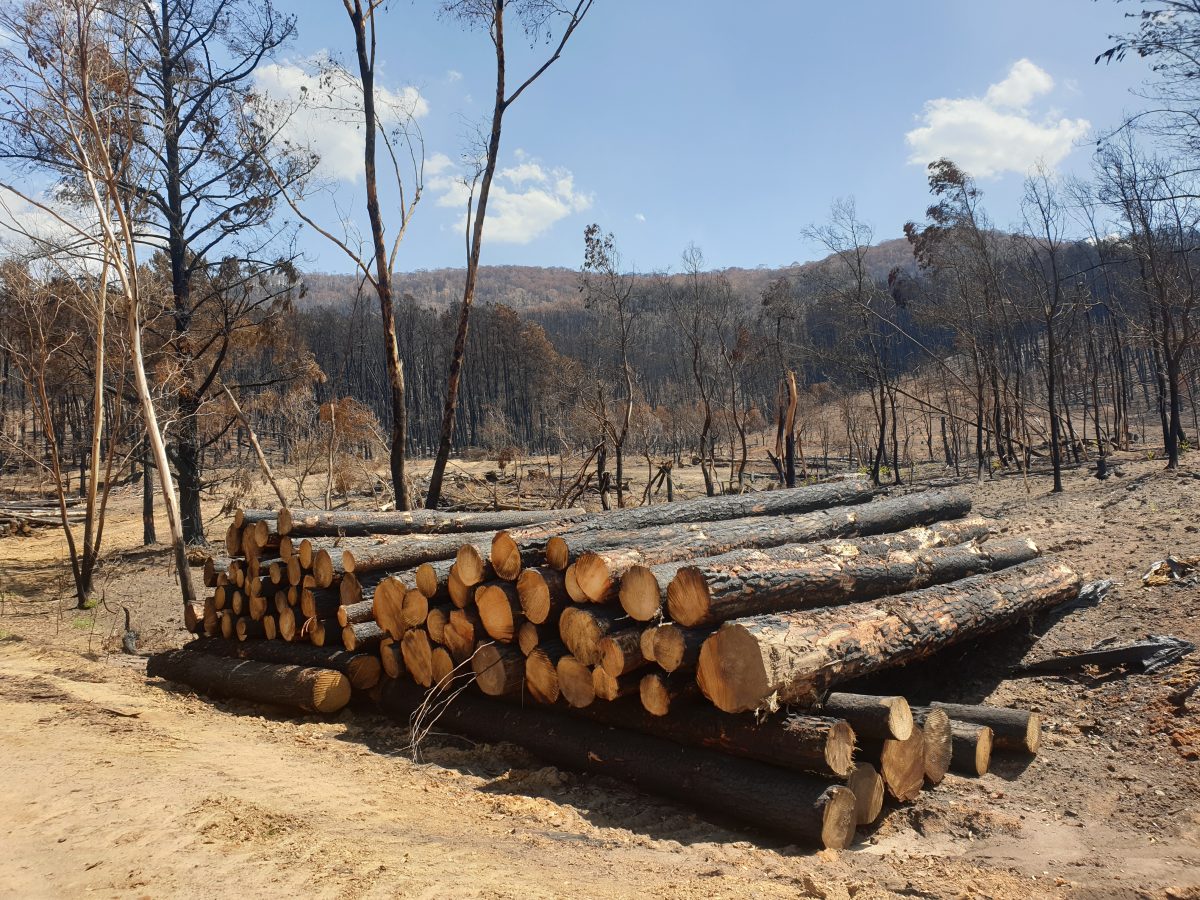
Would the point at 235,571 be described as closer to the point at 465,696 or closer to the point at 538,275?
the point at 465,696

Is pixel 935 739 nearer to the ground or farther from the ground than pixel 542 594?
nearer to the ground

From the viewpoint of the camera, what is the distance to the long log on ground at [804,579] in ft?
14.4

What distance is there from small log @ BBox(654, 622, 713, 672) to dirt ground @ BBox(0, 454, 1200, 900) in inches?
32.5

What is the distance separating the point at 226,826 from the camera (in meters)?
3.41

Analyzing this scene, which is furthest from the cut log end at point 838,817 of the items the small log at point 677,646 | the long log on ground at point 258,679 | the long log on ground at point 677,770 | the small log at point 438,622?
the long log on ground at point 258,679

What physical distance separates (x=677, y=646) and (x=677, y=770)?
0.72m

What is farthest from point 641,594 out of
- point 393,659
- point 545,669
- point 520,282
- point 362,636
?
point 520,282

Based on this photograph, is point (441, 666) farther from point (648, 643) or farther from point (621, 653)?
point (648, 643)

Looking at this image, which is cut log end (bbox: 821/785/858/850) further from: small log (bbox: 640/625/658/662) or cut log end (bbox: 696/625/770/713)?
small log (bbox: 640/625/658/662)

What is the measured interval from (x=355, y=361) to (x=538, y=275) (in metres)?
87.2

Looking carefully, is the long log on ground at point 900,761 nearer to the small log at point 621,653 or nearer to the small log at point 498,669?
the small log at point 621,653

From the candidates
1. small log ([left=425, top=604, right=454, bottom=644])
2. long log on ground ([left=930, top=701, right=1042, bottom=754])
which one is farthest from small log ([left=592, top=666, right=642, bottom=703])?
long log on ground ([left=930, top=701, right=1042, bottom=754])

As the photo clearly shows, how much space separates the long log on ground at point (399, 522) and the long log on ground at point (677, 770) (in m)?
2.03

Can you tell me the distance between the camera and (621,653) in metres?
4.49
